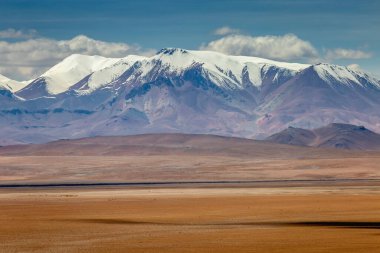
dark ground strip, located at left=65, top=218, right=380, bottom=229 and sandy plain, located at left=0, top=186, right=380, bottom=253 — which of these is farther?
dark ground strip, located at left=65, top=218, right=380, bottom=229

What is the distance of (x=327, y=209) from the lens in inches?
3123

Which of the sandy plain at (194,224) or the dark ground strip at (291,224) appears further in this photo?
the dark ground strip at (291,224)

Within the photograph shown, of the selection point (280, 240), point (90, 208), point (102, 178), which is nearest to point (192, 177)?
point (102, 178)

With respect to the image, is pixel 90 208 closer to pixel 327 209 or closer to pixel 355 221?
pixel 327 209

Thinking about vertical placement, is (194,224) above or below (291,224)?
below

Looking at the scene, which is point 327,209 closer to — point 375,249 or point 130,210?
point 130,210

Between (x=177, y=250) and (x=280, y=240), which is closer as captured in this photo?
(x=177, y=250)

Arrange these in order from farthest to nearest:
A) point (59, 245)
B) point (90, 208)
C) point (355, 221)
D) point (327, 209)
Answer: point (90, 208)
point (327, 209)
point (355, 221)
point (59, 245)

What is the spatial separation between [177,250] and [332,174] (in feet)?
460

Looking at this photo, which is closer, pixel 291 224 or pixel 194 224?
pixel 291 224

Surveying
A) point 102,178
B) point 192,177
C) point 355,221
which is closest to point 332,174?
point 192,177

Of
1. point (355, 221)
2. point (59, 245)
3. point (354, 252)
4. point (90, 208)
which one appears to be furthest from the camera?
point (90, 208)

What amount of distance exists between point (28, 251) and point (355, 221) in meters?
25.0

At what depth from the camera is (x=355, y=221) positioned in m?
65.9
